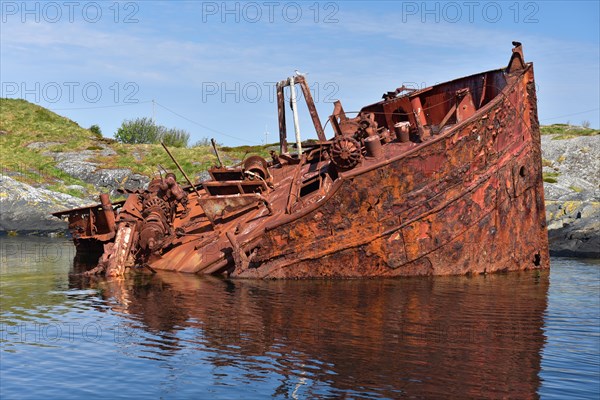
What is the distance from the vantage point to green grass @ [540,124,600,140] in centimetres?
4834

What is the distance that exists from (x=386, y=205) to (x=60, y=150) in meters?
42.7

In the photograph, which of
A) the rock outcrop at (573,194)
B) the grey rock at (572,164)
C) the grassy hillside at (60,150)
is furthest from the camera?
the grassy hillside at (60,150)

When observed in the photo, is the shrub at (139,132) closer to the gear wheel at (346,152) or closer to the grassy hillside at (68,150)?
the grassy hillside at (68,150)

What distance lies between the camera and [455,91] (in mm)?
19547

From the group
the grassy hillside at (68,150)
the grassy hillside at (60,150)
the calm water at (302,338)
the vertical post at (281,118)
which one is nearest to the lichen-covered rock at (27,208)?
the grassy hillside at (68,150)

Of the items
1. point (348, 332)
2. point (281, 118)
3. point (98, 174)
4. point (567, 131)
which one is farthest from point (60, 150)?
point (348, 332)

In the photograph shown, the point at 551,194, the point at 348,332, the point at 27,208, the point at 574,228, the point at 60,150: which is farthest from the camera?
the point at 60,150

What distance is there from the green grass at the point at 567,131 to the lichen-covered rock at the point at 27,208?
28912mm

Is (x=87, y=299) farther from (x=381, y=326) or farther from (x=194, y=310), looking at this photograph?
(x=381, y=326)

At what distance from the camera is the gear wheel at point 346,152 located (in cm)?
1673

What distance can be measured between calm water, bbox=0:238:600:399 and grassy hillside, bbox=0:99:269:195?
96.7 feet

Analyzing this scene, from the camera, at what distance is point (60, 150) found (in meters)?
54.7

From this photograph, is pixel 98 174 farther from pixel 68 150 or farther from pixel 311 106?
pixel 311 106

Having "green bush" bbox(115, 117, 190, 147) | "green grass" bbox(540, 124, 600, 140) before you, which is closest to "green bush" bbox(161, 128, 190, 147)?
"green bush" bbox(115, 117, 190, 147)
